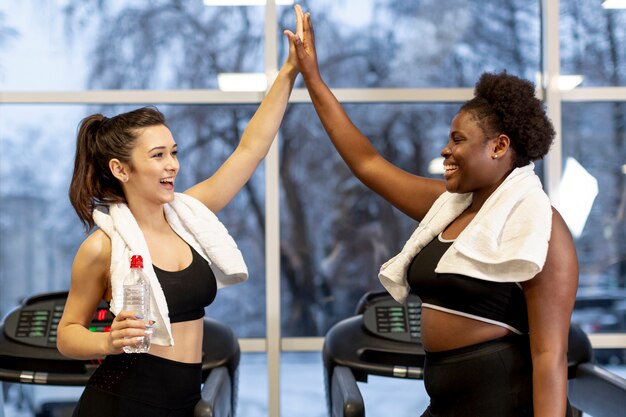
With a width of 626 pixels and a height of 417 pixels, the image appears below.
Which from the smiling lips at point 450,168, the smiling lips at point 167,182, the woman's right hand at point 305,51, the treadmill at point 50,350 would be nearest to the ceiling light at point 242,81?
the woman's right hand at point 305,51

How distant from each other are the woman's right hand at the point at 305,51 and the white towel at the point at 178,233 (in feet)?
1.87

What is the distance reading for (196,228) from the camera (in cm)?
210

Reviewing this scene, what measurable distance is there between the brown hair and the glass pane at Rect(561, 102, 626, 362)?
220 cm

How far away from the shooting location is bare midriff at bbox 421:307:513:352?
182cm

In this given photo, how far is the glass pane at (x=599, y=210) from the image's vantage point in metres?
3.51

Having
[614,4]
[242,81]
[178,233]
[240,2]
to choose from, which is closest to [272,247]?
[242,81]

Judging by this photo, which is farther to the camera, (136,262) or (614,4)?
(614,4)

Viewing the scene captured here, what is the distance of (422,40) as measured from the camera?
356cm

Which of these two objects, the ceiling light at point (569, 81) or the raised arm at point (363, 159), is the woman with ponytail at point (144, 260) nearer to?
the raised arm at point (363, 159)

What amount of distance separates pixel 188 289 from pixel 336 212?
1.63 meters

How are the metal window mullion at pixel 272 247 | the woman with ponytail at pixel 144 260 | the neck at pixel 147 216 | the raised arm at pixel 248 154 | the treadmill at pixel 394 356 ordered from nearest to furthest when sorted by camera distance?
1. the woman with ponytail at pixel 144 260
2. the neck at pixel 147 216
3. the raised arm at pixel 248 154
4. the treadmill at pixel 394 356
5. the metal window mullion at pixel 272 247

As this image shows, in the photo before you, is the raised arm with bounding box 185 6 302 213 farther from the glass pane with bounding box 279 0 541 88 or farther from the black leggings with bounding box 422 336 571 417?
the glass pane with bounding box 279 0 541 88

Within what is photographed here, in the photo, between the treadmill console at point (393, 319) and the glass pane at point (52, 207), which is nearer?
the treadmill console at point (393, 319)

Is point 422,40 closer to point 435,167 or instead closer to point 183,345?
point 435,167
